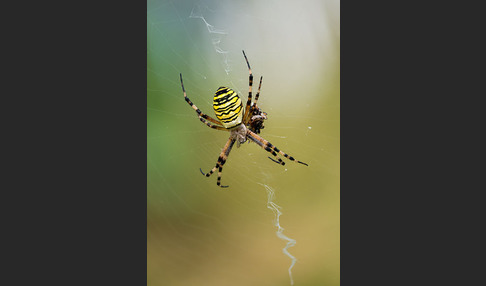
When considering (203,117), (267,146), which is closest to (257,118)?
(267,146)

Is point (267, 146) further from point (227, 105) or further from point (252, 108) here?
point (227, 105)

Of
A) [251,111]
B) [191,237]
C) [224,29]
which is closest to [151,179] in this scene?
[191,237]

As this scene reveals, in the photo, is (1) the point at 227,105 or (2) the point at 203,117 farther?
(2) the point at 203,117

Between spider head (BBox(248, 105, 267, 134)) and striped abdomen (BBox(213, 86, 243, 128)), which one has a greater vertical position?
spider head (BBox(248, 105, 267, 134))

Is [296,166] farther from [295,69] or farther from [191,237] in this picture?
[191,237]

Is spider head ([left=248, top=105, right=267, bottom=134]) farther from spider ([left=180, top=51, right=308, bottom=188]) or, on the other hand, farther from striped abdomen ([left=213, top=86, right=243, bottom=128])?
striped abdomen ([left=213, top=86, right=243, bottom=128])

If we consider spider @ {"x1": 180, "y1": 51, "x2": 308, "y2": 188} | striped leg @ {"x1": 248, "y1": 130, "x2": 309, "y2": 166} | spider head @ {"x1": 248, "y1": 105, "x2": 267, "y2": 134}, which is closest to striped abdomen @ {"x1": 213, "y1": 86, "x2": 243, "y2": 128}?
spider @ {"x1": 180, "y1": 51, "x2": 308, "y2": 188}

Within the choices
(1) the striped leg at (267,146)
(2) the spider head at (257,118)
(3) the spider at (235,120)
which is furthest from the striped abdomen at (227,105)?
(1) the striped leg at (267,146)
